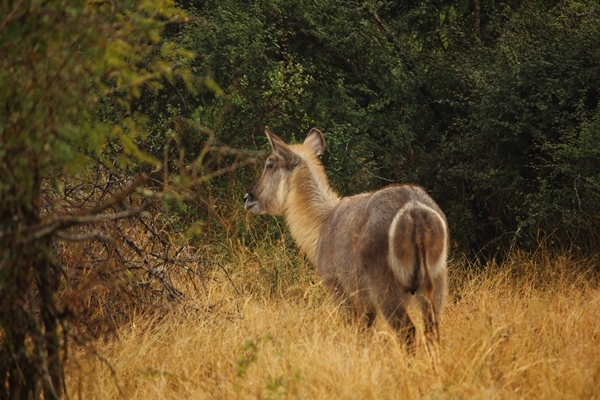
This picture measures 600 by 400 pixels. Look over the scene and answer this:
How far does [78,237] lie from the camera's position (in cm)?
342

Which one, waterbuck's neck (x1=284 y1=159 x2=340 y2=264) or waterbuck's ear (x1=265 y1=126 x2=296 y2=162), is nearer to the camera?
waterbuck's neck (x1=284 y1=159 x2=340 y2=264)

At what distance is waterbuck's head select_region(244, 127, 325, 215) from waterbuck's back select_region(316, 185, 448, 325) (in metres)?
1.21

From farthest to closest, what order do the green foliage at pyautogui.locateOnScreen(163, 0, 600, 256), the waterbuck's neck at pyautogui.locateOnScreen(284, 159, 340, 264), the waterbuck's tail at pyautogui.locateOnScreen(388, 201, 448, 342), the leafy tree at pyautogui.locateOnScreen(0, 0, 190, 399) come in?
the green foliage at pyautogui.locateOnScreen(163, 0, 600, 256) < the waterbuck's neck at pyautogui.locateOnScreen(284, 159, 340, 264) < the waterbuck's tail at pyautogui.locateOnScreen(388, 201, 448, 342) < the leafy tree at pyautogui.locateOnScreen(0, 0, 190, 399)

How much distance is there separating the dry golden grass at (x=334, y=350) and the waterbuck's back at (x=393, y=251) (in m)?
0.23

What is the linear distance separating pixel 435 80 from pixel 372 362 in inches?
203

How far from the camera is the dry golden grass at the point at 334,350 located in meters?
4.38

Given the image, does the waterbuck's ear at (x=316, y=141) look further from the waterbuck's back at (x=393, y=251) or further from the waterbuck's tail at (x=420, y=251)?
the waterbuck's tail at (x=420, y=251)

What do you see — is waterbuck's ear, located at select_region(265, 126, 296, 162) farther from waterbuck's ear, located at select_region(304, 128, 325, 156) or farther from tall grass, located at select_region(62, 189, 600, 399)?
tall grass, located at select_region(62, 189, 600, 399)

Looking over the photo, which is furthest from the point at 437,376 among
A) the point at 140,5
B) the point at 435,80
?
the point at 435,80

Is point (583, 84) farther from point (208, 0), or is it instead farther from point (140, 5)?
point (140, 5)

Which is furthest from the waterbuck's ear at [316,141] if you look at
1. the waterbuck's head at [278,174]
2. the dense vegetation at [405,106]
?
the dense vegetation at [405,106]

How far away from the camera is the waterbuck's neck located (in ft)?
22.6

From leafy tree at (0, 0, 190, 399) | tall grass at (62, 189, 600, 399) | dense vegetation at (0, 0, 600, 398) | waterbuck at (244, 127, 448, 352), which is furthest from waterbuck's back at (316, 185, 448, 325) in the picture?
leafy tree at (0, 0, 190, 399)

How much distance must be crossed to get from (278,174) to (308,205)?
0.43 m
